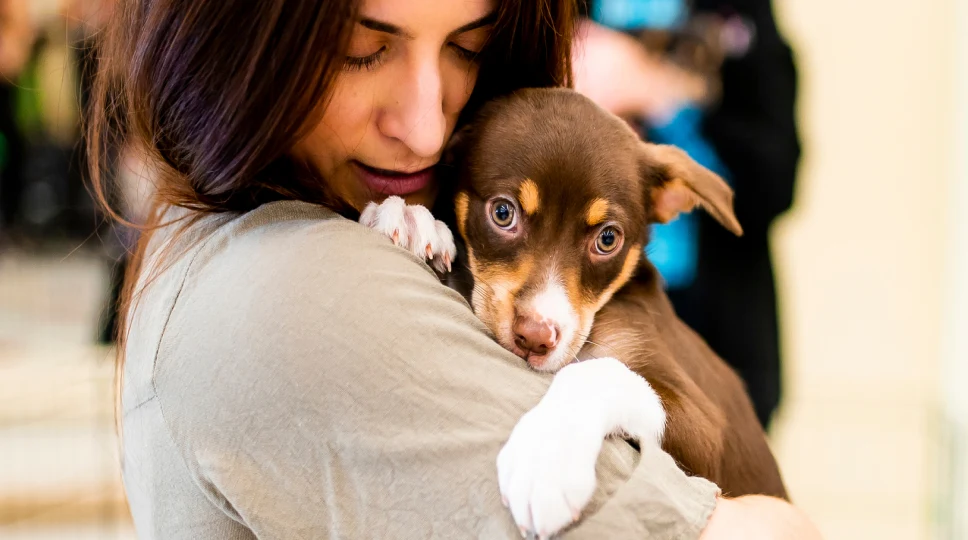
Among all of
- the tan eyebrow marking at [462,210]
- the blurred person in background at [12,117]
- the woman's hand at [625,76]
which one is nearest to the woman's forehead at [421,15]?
the tan eyebrow marking at [462,210]

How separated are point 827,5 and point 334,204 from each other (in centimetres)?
405

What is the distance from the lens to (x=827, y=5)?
15.2 ft

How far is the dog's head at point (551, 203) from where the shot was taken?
1693 millimetres

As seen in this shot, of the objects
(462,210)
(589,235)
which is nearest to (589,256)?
(589,235)

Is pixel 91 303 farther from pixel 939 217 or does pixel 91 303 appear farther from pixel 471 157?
pixel 939 217

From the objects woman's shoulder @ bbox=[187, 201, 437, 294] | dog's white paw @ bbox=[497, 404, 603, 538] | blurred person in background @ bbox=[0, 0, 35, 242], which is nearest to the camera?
dog's white paw @ bbox=[497, 404, 603, 538]

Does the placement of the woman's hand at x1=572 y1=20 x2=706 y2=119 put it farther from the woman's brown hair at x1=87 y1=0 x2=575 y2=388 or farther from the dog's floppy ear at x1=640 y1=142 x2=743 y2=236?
the woman's brown hair at x1=87 y1=0 x2=575 y2=388

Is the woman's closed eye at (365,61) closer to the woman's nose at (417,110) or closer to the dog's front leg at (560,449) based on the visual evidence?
the woman's nose at (417,110)

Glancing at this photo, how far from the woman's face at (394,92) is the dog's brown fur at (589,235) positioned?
173 mm

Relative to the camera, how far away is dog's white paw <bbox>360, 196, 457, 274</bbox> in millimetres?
1483

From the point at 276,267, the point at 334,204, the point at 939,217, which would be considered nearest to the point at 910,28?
the point at 939,217

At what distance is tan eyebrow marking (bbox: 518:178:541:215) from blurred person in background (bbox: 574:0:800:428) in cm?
142

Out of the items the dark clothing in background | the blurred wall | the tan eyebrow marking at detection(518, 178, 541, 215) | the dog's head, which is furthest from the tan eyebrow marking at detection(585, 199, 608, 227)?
the dark clothing in background

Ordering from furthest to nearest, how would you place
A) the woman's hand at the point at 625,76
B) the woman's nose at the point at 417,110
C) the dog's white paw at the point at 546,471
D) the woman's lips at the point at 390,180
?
the woman's hand at the point at 625,76 → the woman's lips at the point at 390,180 → the woman's nose at the point at 417,110 → the dog's white paw at the point at 546,471
